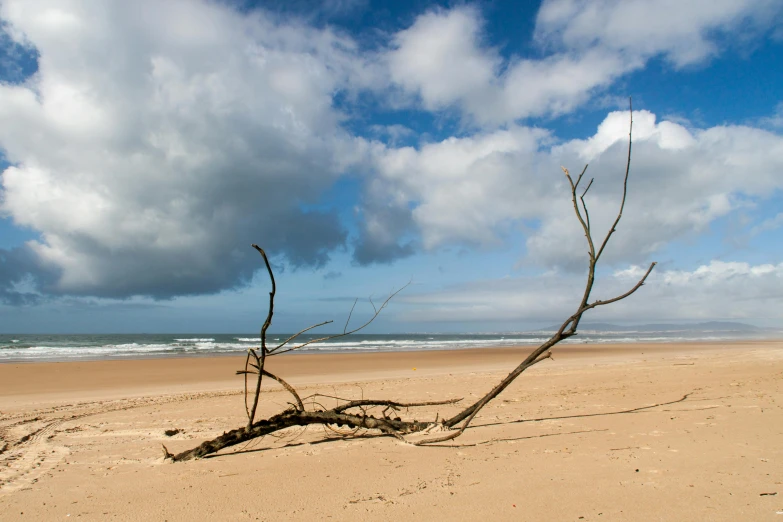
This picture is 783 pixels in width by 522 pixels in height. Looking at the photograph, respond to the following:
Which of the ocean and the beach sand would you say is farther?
the ocean

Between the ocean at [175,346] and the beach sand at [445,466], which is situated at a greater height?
the beach sand at [445,466]

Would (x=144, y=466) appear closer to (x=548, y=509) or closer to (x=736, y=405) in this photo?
(x=548, y=509)

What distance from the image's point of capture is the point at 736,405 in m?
7.27

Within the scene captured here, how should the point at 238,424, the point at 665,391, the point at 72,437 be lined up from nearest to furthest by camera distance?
the point at 72,437 → the point at 238,424 → the point at 665,391

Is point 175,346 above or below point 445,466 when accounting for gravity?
below

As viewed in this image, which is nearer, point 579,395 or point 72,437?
point 72,437

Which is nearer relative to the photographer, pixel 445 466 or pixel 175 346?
pixel 445 466

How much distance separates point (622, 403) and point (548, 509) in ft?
18.1

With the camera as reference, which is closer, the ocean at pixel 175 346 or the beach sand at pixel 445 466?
the beach sand at pixel 445 466

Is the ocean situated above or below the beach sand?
below

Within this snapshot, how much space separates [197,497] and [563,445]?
372cm

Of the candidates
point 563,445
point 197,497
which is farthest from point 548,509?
point 197,497

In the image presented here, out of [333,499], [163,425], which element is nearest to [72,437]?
[163,425]

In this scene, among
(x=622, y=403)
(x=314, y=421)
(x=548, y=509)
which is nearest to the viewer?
(x=548, y=509)
